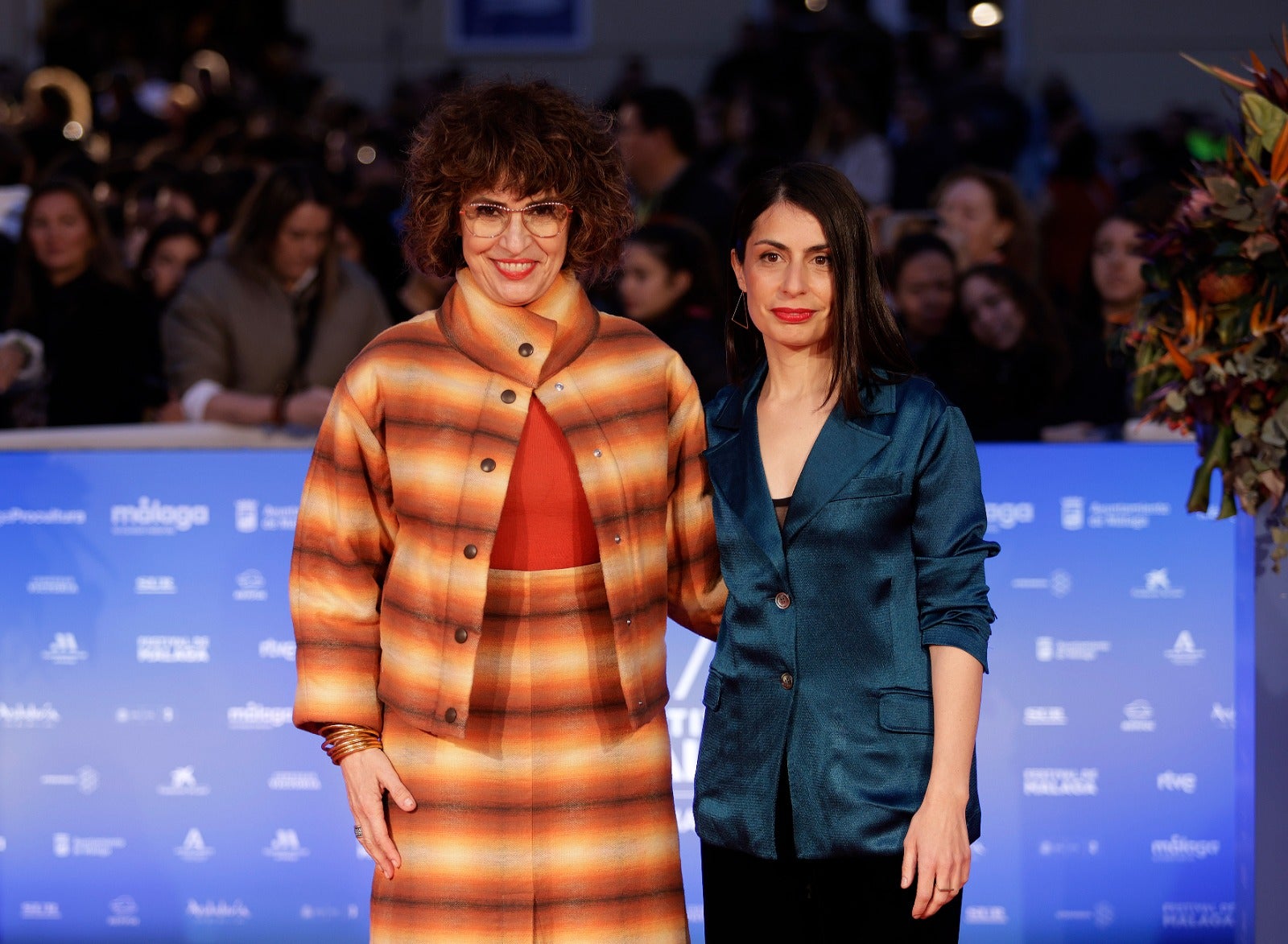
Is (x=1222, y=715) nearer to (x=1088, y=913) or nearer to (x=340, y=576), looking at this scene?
(x=1088, y=913)

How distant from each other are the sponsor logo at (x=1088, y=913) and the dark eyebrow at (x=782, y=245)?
2090mm

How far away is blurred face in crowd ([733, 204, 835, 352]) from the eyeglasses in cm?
33

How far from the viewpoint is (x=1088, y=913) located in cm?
390

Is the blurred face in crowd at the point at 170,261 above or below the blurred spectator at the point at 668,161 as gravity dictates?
below

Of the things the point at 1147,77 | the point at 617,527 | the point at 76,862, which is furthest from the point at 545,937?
the point at 1147,77

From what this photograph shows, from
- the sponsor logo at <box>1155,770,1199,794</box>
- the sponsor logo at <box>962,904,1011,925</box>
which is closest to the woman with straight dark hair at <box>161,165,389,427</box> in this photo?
the sponsor logo at <box>962,904,1011,925</box>

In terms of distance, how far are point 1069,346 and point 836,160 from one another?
Answer: 4256 millimetres

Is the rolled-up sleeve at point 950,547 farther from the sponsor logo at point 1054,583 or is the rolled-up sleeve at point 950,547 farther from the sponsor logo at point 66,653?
the sponsor logo at point 66,653

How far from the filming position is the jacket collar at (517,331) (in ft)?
8.77

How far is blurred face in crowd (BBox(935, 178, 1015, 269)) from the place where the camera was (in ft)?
19.9

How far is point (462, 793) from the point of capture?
265 centimetres

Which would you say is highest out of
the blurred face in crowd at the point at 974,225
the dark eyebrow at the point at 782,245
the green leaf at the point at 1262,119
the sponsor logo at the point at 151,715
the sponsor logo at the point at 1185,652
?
the blurred face in crowd at the point at 974,225

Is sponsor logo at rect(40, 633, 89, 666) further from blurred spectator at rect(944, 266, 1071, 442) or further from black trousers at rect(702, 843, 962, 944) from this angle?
blurred spectator at rect(944, 266, 1071, 442)

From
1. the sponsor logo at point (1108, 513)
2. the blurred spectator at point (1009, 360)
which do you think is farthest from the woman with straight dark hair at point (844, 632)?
the blurred spectator at point (1009, 360)
